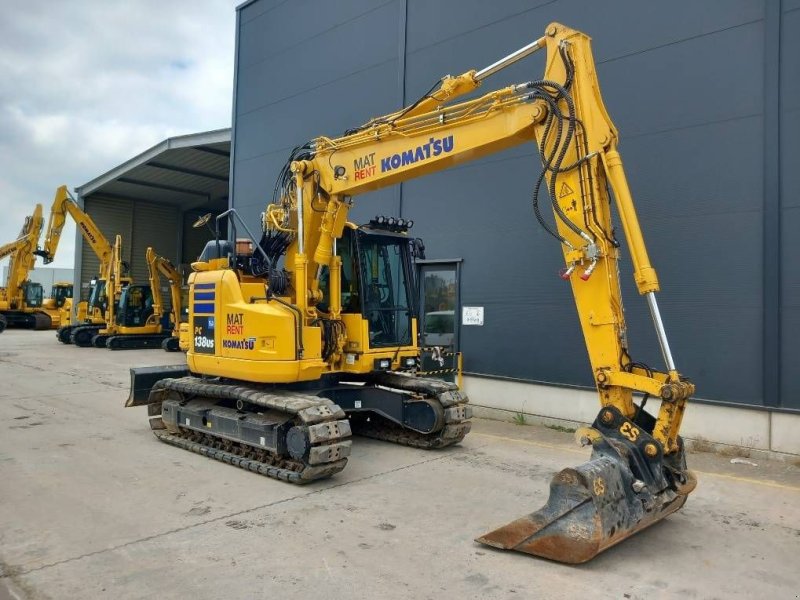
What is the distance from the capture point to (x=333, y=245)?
7.51 metres

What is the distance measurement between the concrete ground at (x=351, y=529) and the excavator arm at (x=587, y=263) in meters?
0.37

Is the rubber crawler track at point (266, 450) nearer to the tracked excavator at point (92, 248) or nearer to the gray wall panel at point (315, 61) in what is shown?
the gray wall panel at point (315, 61)

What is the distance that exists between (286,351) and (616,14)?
695cm

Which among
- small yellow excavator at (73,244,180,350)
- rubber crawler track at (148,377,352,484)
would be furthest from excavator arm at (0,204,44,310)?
rubber crawler track at (148,377,352,484)

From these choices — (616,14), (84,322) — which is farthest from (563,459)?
(84,322)

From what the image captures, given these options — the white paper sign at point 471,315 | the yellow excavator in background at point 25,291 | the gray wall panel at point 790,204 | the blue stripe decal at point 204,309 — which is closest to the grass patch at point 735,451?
the gray wall panel at point 790,204

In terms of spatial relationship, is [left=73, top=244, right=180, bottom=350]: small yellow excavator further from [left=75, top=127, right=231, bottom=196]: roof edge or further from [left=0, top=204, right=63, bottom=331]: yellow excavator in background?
[left=0, top=204, right=63, bottom=331]: yellow excavator in background

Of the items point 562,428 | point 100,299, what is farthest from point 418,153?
point 100,299

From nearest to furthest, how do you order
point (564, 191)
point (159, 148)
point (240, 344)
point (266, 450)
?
point (564, 191)
point (266, 450)
point (240, 344)
point (159, 148)

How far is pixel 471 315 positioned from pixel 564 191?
5.67 meters

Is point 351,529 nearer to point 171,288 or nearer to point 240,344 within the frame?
point 240,344

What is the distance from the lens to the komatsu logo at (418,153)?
6238 millimetres

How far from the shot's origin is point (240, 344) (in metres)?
7.25

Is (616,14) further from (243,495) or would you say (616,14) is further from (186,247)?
(186,247)
